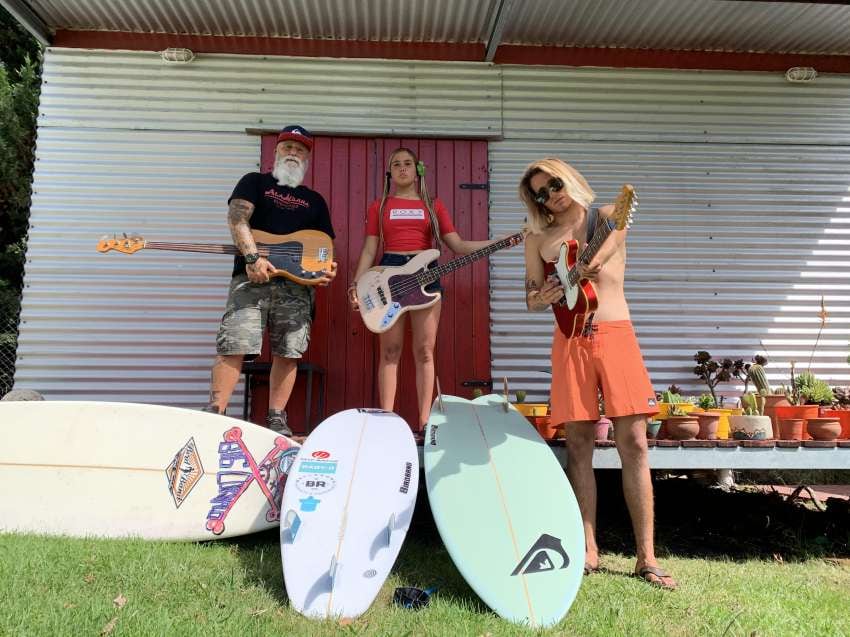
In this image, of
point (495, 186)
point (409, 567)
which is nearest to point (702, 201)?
point (495, 186)

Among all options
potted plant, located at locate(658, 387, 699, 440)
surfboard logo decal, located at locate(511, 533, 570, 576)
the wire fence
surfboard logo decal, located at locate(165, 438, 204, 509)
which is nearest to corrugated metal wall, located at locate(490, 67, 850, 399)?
potted plant, located at locate(658, 387, 699, 440)

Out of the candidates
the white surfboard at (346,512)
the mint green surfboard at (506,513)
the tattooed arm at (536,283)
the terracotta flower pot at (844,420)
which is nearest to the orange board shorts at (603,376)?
the tattooed arm at (536,283)

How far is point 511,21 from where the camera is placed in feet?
15.4

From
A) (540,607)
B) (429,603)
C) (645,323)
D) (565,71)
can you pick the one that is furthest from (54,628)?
(565,71)

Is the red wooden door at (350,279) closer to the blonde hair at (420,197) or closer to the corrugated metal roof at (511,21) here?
the blonde hair at (420,197)

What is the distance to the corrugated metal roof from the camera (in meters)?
4.50

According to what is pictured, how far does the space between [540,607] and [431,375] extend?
1.65 metres

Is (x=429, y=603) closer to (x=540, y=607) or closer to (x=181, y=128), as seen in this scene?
(x=540, y=607)

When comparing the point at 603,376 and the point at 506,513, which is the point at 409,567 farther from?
the point at 603,376

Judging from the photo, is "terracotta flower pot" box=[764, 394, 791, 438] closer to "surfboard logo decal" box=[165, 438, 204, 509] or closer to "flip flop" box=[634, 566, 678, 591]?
"flip flop" box=[634, 566, 678, 591]

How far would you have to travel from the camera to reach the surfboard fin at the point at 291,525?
2.32 m

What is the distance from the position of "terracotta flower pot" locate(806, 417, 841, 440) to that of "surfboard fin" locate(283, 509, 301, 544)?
2913mm

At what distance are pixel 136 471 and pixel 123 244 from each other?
1890mm

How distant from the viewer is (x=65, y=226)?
15.1ft
